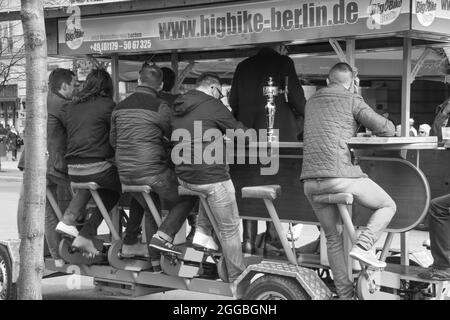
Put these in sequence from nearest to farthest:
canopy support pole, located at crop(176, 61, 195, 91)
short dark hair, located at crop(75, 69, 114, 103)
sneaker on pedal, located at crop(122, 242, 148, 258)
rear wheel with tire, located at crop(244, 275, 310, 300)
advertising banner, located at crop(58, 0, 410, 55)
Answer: rear wheel with tire, located at crop(244, 275, 310, 300) → advertising banner, located at crop(58, 0, 410, 55) → sneaker on pedal, located at crop(122, 242, 148, 258) → short dark hair, located at crop(75, 69, 114, 103) → canopy support pole, located at crop(176, 61, 195, 91)

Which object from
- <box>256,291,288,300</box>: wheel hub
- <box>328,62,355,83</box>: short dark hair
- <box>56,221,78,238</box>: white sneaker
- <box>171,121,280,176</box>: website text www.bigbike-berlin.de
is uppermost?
<box>328,62,355,83</box>: short dark hair

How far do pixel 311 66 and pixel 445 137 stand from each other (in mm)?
3149

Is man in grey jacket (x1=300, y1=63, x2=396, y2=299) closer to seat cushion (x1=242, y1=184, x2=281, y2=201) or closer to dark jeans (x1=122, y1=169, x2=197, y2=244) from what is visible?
seat cushion (x1=242, y1=184, x2=281, y2=201)

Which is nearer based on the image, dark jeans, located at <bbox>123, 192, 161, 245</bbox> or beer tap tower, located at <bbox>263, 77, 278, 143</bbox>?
beer tap tower, located at <bbox>263, 77, 278, 143</bbox>

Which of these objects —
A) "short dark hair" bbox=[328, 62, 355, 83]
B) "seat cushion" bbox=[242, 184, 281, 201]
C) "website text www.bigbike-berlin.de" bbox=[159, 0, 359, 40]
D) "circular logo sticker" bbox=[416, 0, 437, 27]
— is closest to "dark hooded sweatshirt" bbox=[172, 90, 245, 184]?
A: "seat cushion" bbox=[242, 184, 281, 201]

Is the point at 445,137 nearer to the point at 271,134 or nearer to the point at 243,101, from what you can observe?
the point at 271,134

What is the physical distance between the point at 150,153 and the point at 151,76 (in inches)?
28.2

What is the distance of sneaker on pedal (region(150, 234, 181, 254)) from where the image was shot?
6395 millimetres

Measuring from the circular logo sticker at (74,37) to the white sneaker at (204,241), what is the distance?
2.55 m

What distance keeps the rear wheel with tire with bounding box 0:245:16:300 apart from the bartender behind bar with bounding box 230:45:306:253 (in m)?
2.22

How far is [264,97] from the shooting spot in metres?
7.00

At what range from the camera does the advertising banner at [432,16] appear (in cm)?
553

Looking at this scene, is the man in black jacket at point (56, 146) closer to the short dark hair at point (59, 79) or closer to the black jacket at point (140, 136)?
the short dark hair at point (59, 79)

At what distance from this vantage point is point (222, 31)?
261 inches
